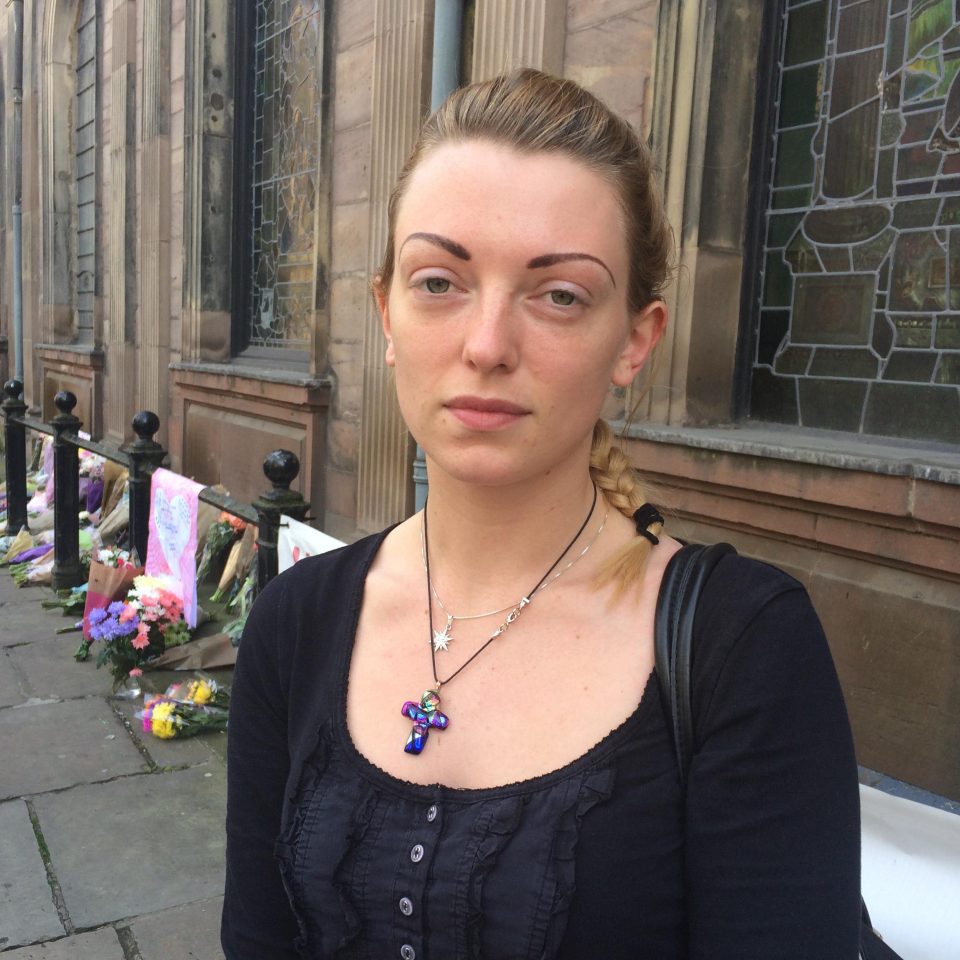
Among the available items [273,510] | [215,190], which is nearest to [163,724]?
[273,510]

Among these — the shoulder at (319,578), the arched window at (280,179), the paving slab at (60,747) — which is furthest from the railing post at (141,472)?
the shoulder at (319,578)

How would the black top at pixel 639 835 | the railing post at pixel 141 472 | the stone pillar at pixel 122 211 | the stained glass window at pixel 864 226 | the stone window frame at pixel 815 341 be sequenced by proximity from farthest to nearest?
the stone pillar at pixel 122 211 < the railing post at pixel 141 472 < the stone window frame at pixel 815 341 < the stained glass window at pixel 864 226 < the black top at pixel 639 835

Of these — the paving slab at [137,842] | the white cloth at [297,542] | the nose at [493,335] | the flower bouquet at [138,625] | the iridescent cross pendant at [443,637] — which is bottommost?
the paving slab at [137,842]

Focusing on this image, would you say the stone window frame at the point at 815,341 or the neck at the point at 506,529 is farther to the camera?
the stone window frame at the point at 815,341

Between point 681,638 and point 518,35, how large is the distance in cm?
401

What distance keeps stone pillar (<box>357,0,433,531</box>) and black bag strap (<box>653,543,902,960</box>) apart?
4339 millimetres

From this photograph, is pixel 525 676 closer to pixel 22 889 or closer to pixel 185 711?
pixel 22 889

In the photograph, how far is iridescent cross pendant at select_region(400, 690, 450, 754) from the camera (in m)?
1.34

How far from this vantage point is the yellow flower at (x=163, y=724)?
4.28 metres

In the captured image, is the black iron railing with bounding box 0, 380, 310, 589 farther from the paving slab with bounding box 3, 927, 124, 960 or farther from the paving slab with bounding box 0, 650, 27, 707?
the paving slab with bounding box 3, 927, 124, 960

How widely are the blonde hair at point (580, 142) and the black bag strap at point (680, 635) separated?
92 mm

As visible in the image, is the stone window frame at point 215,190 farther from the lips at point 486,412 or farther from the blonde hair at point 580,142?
the lips at point 486,412

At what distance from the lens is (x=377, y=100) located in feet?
19.0

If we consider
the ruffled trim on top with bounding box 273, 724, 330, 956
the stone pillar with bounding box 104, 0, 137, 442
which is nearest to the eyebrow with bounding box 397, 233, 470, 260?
the ruffled trim on top with bounding box 273, 724, 330, 956
